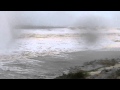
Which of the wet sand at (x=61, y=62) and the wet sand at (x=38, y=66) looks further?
the wet sand at (x=61, y=62)

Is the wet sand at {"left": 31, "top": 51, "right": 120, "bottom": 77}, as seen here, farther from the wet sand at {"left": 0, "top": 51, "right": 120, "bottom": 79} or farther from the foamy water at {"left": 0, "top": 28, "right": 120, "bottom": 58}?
the foamy water at {"left": 0, "top": 28, "right": 120, "bottom": 58}

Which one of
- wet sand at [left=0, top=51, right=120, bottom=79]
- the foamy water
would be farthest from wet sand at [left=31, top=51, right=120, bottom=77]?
the foamy water

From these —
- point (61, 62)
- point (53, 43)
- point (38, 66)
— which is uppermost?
point (53, 43)

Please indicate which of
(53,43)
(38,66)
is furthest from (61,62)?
(53,43)

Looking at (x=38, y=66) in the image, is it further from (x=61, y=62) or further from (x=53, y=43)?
(x=53, y=43)

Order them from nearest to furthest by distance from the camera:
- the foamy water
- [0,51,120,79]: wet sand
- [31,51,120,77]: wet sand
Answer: [0,51,120,79]: wet sand
[31,51,120,77]: wet sand
the foamy water

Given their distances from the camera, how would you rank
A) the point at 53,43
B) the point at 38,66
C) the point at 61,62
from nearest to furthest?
1. the point at 38,66
2. the point at 61,62
3. the point at 53,43

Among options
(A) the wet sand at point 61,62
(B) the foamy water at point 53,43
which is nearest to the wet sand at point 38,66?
(A) the wet sand at point 61,62

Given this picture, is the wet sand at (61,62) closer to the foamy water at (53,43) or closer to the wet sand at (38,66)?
the wet sand at (38,66)

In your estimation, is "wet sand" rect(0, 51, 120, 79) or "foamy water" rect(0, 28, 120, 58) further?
"foamy water" rect(0, 28, 120, 58)
